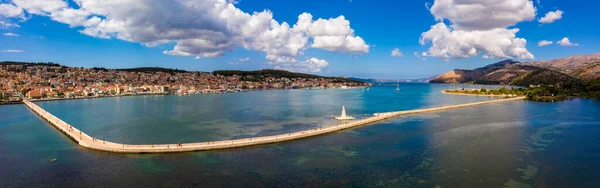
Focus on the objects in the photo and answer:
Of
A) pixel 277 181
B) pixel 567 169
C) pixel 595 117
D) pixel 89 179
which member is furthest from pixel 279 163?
pixel 595 117

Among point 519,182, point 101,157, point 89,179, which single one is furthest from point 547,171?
point 101,157

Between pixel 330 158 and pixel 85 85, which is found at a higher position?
pixel 85 85

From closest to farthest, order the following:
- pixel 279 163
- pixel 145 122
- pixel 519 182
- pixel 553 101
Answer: pixel 519 182 < pixel 279 163 < pixel 145 122 < pixel 553 101

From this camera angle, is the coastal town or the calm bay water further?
the coastal town

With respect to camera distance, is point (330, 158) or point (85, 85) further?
point (85, 85)

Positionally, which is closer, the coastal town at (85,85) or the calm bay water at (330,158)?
the calm bay water at (330,158)

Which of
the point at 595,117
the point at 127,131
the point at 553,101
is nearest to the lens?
the point at 127,131

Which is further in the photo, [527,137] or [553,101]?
[553,101]

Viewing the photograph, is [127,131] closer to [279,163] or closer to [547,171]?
[279,163]

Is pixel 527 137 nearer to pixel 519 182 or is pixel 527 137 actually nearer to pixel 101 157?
pixel 519 182
